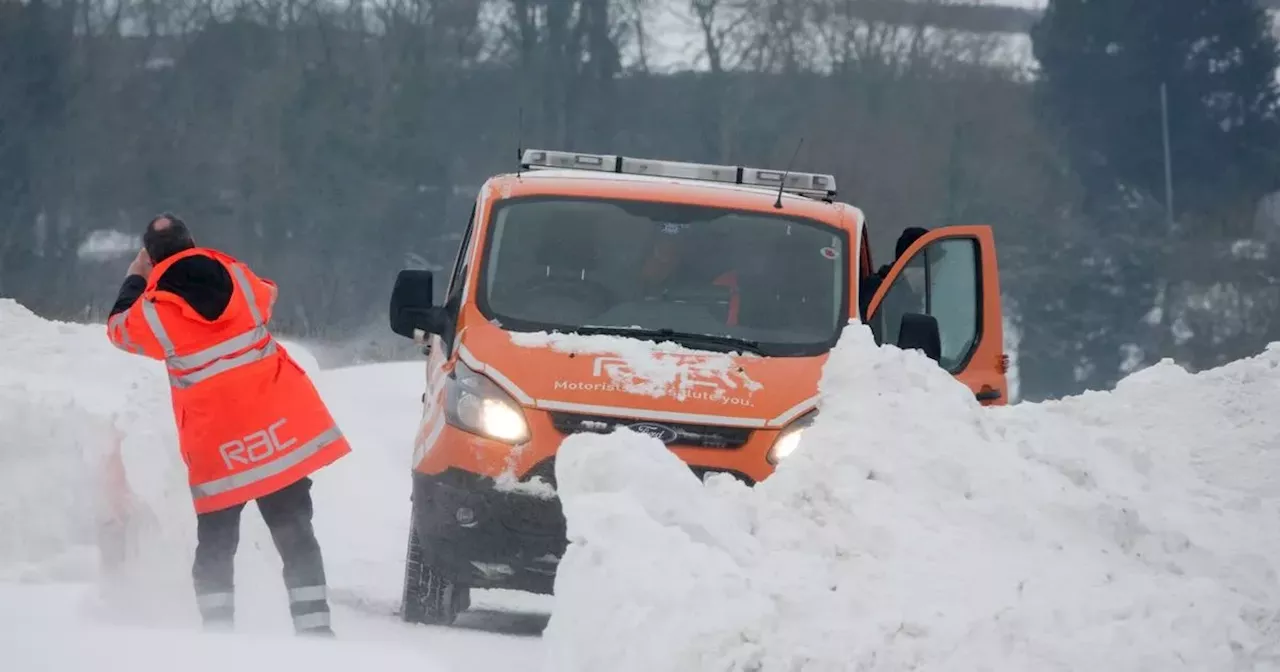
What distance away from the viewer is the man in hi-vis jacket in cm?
600

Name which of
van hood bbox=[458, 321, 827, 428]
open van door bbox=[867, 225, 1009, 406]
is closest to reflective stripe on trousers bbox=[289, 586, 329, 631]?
van hood bbox=[458, 321, 827, 428]

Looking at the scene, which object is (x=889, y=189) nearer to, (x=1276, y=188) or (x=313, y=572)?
(x=1276, y=188)

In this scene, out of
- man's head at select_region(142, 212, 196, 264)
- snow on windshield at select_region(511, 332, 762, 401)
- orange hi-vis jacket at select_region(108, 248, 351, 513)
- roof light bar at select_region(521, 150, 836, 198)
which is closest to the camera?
orange hi-vis jacket at select_region(108, 248, 351, 513)

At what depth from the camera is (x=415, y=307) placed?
760 cm

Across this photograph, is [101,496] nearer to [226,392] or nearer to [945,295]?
[226,392]

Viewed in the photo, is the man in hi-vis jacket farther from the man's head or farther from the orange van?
the orange van

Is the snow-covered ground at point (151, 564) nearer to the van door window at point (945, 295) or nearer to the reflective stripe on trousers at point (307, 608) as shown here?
the reflective stripe on trousers at point (307, 608)

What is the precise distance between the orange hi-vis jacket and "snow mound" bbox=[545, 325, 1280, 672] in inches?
48.3

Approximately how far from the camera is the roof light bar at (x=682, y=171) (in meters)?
8.95

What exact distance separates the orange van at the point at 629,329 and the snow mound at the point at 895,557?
530 mm

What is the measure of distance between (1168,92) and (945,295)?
47570 millimetres

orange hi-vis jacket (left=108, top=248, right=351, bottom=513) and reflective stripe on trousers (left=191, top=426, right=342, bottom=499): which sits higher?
orange hi-vis jacket (left=108, top=248, right=351, bottom=513)

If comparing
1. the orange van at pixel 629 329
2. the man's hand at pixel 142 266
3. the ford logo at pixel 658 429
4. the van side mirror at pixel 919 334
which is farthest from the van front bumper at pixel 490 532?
the van side mirror at pixel 919 334

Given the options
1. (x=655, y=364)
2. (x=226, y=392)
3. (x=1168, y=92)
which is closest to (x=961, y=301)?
(x=655, y=364)
